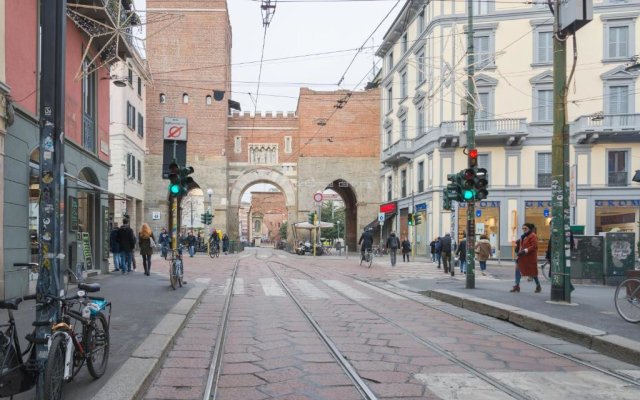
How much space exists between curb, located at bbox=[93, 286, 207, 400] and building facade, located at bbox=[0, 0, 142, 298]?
6.40 feet

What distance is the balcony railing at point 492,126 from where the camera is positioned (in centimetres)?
3155

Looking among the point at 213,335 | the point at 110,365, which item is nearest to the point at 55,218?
the point at 110,365

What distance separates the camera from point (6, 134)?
9.77 meters

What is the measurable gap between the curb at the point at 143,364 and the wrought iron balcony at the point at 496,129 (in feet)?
82.7

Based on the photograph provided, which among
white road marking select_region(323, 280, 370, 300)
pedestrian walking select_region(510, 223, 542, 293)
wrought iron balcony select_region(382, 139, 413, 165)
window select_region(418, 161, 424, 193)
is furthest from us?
wrought iron balcony select_region(382, 139, 413, 165)

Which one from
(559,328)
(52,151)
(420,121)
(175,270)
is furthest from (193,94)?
(52,151)

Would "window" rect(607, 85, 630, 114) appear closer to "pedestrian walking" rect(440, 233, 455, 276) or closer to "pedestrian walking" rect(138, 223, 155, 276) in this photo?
"pedestrian walking" rect(440, 233, 455, 276)

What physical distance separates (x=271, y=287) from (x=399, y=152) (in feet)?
79.8

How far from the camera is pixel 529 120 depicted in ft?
106

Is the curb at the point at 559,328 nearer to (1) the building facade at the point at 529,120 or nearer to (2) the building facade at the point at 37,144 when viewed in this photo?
(2) the building facade at the point at 37,144

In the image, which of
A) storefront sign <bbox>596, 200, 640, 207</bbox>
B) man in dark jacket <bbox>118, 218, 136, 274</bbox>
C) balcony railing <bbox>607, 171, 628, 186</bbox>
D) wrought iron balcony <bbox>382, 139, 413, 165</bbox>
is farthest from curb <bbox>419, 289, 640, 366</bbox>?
wrought iron balcony <bbox>382, 139, 413, 165</bbox>

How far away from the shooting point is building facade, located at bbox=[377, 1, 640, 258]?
1224 inches

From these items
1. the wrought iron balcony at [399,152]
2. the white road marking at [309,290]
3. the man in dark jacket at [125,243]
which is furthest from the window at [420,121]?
the man in dark jacket at [125,243]

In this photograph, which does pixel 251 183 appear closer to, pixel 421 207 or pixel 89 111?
pixel 421 207
